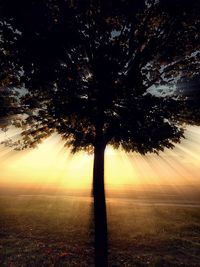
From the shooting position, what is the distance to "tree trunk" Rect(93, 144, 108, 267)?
24.2 ft

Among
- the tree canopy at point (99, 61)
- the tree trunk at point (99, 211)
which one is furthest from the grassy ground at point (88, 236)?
the tree canopy at point (99, 61)

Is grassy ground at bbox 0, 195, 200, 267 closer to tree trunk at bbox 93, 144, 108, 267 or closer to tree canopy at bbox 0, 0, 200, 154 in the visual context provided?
tree trunk at bbox 93, 144, 108, 267

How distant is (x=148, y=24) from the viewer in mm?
8445

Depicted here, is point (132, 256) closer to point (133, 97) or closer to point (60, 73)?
point (133, 97)

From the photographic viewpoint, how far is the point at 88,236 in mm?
9141

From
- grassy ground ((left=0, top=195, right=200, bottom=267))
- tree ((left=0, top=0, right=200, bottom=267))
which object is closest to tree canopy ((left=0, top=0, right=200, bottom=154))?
tree ((left=0, top=0, right=200, bottom=267))

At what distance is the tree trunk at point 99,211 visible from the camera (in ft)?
24.2

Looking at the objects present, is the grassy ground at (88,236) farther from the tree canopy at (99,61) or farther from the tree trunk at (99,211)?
the tree canopy at (99,61)

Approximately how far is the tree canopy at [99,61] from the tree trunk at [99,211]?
77cm

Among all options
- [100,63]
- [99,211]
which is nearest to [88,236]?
[99,211]

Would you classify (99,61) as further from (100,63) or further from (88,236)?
(88,236)

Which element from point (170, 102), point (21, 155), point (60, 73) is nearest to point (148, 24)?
point (170, 102)

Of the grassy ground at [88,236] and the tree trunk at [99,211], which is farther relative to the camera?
the tree trunk at [99,211]

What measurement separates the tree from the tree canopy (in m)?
0.03
